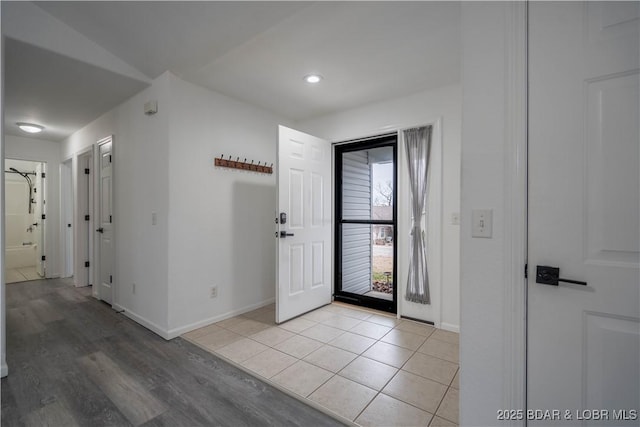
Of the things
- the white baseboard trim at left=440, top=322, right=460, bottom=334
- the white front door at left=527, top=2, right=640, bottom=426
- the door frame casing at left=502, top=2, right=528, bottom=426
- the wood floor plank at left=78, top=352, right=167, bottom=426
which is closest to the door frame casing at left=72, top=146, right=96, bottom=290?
the wood floor plank at left=78, top=352, right=167, bottom=426

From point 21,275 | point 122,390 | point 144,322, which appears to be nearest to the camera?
point 122,390

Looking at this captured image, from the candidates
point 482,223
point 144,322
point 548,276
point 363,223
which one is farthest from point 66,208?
point 548,276

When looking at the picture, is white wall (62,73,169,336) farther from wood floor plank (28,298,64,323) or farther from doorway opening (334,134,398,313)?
doorway opening (334,134,398,313)

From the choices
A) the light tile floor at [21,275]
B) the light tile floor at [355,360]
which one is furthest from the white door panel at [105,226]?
the light tile floor at [21,275]

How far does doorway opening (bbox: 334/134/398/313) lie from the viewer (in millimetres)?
3434

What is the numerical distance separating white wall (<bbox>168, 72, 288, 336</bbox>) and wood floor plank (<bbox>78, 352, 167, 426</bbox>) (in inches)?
21.6

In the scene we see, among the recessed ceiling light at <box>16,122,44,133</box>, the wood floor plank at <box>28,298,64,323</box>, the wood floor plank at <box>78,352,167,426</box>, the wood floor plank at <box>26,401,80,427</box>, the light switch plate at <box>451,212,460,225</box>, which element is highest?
the recessed ceiling light at <box>16,122,44,133</box>

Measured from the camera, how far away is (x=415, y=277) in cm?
294

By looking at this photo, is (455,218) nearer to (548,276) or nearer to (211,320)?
(548,276)

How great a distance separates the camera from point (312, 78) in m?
2.67

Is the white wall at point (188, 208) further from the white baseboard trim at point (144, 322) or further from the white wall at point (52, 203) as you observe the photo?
the white wall at point (52, 203)

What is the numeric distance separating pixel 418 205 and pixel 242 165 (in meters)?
1.98

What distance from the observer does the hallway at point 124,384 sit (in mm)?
1585

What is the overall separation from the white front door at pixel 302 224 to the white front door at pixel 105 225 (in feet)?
7.17
